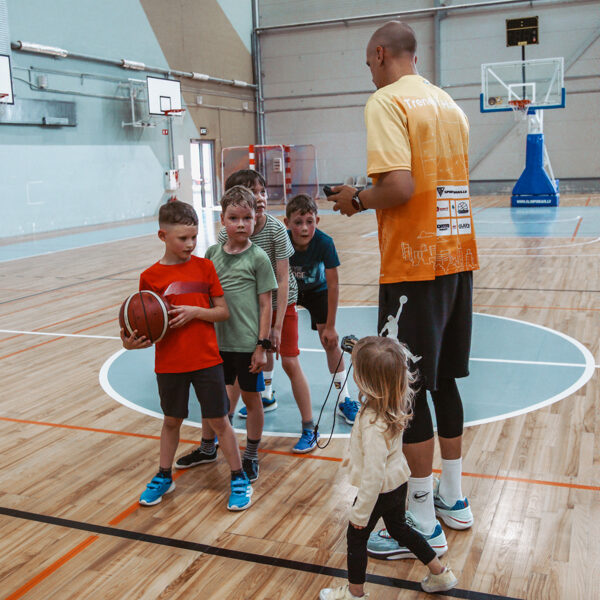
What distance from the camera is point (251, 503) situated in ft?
9.42

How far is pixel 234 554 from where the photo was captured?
2469 millimetres

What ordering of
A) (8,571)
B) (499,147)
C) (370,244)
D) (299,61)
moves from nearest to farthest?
(8,571) < (370,244) < (499,147) < (299,61)

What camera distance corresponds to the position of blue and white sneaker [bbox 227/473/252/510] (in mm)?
2814

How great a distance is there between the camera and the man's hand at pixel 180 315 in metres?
2.76

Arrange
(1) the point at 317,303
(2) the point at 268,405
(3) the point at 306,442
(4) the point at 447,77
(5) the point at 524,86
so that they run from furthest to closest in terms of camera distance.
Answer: (4) the point at 447,77 → (5) the point at 524,86 → (2) the point at 268,405 → (1) the point at 317,303 → (3) the point at 306,442

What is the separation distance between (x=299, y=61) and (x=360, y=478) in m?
22.0

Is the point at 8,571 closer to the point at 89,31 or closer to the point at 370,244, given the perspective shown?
the point at 370,244

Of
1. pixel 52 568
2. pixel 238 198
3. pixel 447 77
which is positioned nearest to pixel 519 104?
pixel 447 77

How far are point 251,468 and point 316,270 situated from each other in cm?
110

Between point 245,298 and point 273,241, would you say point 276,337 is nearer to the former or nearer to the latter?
point 245,298

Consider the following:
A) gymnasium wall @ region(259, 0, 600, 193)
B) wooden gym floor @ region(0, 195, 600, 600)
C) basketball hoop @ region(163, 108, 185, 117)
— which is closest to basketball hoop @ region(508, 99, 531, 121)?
gymnasium wall @ region(259, 0, 600, 193)

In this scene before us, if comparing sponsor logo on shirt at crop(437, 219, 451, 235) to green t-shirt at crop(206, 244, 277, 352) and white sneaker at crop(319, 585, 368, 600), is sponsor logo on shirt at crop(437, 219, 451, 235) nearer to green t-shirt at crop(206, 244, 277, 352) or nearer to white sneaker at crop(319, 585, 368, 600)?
green t-shirt at crop(206, 244, 277, 352)

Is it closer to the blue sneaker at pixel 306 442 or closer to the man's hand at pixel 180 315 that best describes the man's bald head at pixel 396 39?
the man's hand at pixel 180 315

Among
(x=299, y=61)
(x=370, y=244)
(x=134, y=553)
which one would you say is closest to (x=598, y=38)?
(x=299, y=61)
